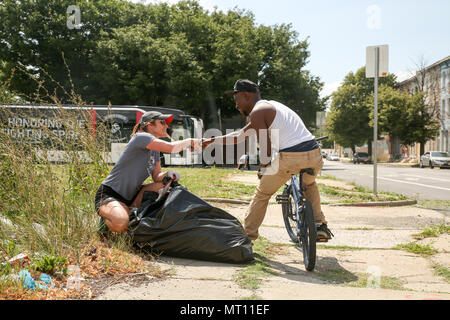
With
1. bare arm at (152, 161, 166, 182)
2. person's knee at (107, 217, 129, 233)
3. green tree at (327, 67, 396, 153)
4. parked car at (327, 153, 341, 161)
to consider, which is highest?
green tree at (327, 67, 396, 153)

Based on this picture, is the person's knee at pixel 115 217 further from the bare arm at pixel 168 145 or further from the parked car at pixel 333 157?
the parked car at pixel 333 157

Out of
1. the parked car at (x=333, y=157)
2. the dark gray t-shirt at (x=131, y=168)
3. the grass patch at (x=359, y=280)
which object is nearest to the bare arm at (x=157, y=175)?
the dark gray t-shirt at (x=131, y=168)

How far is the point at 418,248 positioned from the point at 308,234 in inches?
65.7

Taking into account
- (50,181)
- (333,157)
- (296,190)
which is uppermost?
(50,181)

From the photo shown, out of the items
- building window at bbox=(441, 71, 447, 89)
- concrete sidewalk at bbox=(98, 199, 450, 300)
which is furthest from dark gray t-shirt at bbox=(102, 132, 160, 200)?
building window at bbox=(441, 71, 447, 89)

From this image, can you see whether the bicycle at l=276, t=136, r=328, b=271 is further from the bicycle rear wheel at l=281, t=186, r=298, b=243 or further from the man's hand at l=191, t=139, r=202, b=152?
the man's hand at l=191, t=139, r=202, b=152

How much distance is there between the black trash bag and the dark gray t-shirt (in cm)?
43

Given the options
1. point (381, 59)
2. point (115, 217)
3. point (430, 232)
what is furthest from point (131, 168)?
point (381, 59)

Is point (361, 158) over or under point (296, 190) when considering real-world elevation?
under

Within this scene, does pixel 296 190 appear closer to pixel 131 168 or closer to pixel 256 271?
pixel 256 271

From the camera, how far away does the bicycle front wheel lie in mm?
3918

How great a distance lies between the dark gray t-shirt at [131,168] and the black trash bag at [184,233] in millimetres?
433

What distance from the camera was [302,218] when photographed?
4270 millimetres

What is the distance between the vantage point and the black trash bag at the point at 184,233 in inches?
152
